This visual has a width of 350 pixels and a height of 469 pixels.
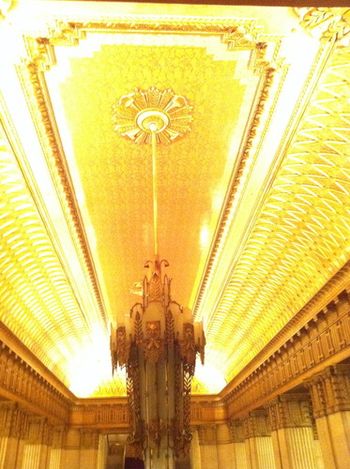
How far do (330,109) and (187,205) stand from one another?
143 inches

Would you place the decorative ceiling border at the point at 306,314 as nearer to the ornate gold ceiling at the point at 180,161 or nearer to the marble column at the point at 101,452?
the ornate gold ceiling at the point at 180,161

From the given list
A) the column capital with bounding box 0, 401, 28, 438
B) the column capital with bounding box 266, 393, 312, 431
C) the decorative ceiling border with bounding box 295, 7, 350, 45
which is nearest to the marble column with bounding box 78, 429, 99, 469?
the column capital with bounding box 0, 401, 28, 438

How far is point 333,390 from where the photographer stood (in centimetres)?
997

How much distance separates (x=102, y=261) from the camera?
11.3m

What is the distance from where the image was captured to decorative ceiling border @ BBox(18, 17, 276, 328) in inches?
190

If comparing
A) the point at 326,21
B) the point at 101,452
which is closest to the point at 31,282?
the point at 326,21

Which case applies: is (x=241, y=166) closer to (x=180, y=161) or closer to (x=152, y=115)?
(x=180, y=161)

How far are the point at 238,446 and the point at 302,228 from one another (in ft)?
50.4

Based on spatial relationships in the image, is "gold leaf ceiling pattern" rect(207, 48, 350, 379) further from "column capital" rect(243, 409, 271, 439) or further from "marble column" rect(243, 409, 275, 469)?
"marble column" rect(243, 409, 275, 469)

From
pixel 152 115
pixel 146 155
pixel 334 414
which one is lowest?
pixel 334 414

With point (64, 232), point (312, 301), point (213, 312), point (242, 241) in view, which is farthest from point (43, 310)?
point (312, 301)

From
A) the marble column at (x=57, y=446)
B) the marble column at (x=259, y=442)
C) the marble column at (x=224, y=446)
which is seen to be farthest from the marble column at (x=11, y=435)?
the marble column at (x=224, y=446)

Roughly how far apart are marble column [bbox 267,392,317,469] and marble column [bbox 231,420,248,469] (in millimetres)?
7158

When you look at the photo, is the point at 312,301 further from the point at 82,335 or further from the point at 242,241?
the point at 82,335
